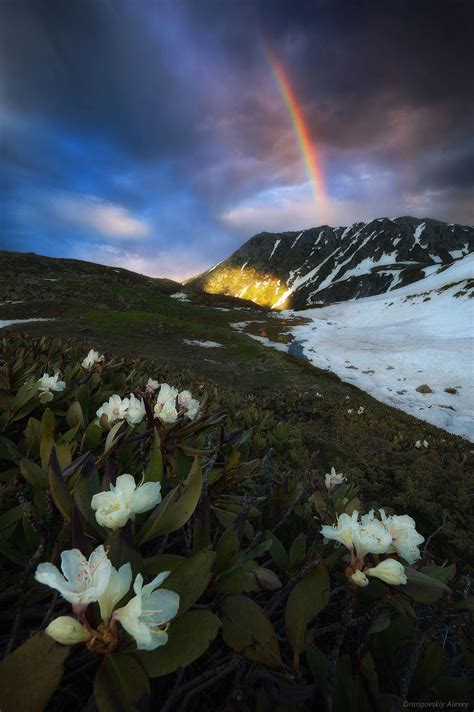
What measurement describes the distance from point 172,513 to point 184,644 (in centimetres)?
40

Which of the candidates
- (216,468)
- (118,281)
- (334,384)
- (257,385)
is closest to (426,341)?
(334,384)

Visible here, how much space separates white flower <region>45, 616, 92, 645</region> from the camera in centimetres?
76

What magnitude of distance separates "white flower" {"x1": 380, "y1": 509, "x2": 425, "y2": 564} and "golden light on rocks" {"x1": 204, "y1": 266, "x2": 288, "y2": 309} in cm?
14258

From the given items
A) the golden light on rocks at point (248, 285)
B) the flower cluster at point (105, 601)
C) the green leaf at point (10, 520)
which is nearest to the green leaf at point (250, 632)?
the flower cluster at point (105, 601)

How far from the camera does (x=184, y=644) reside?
→ 2.76 feet

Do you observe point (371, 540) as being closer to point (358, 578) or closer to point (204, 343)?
point (358, 578)

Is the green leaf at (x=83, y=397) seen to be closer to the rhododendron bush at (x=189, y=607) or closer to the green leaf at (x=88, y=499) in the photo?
the rhododendron bush at (x=189, y=607)

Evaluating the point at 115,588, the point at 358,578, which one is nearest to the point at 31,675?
the point at 115,588

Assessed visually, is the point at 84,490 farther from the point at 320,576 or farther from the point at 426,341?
the point at 426,341

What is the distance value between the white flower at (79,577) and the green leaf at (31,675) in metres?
0.09

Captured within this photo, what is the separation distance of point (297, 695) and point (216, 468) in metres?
1.28

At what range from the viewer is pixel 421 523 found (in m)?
5.04

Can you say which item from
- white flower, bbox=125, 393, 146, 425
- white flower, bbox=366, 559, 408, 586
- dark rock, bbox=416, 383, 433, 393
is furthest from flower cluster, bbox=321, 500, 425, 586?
dark rock, bbox=416, 383, 433, 393

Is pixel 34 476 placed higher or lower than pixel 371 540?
higher
